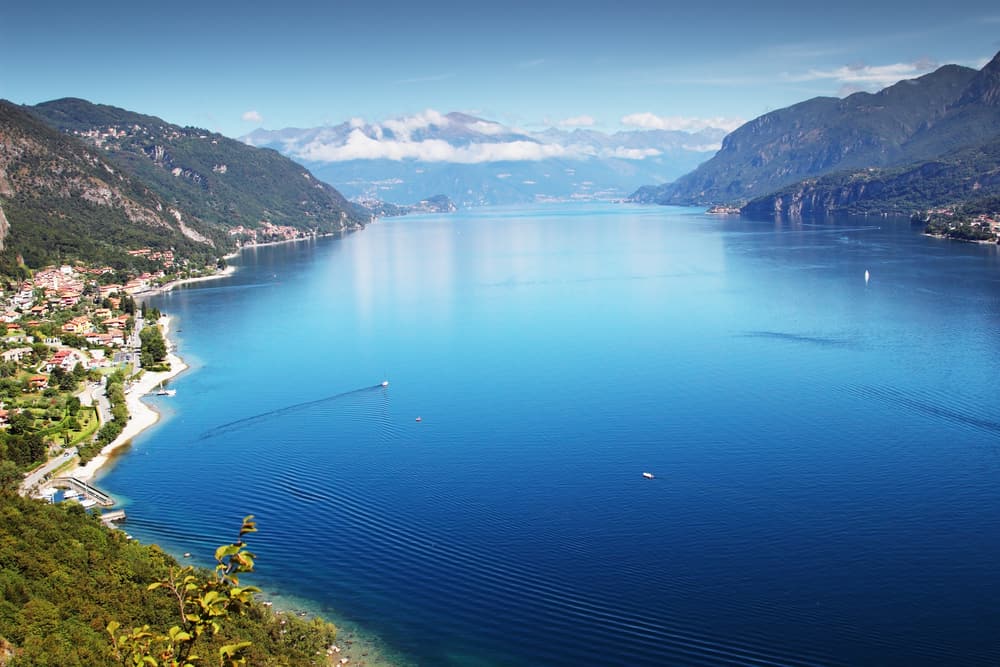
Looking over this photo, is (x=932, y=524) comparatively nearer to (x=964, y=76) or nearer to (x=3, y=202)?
(x=3, y=202)

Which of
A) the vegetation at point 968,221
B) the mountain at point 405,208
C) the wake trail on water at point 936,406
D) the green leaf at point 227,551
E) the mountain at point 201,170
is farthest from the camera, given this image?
the mountain at point 405,208

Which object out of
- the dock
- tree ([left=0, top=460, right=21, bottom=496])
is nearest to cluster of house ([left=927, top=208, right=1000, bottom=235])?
the dock

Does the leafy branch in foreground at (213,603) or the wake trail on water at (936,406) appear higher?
the leafy branch in foreground at (213,603)

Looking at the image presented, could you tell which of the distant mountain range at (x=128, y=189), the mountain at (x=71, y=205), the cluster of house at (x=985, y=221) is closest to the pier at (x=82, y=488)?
the distant mountain range at (x=128, y=189)

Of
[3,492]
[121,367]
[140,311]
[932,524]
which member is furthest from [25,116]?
[932,524]

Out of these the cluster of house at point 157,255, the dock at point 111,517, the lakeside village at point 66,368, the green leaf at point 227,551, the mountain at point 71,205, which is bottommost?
the dock at point 111,517

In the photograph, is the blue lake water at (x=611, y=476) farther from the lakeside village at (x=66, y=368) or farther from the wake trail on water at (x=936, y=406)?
the lakeside village at (x=66, y=368)

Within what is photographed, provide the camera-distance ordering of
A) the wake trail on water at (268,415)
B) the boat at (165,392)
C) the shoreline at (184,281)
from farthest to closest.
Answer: the shoreline at (184,281)
the boat at (165,392)
the wake trail on water at (268,415)
